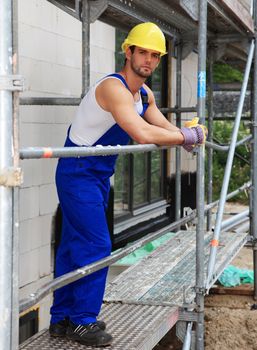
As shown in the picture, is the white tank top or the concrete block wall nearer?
the white tank top

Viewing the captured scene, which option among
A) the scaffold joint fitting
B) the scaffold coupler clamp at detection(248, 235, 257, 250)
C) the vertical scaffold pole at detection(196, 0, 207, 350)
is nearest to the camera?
the vertical scaffold pole at detection(196, 0, 207, 350)

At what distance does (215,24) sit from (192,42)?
0.40m

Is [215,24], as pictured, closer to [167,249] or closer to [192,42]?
[192,42]

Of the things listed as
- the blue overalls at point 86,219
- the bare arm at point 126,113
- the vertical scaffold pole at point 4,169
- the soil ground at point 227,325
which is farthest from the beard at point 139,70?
the soil ground at point 227,325

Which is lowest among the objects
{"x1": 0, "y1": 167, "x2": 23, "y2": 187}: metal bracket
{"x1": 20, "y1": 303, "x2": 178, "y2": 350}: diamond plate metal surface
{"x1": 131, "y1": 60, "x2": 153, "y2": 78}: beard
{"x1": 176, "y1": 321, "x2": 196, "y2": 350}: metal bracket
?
{"x1": 176, "y1": 321, "x2": 196, "y2": 350}: metal bracket

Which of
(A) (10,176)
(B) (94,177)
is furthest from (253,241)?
(A) (10,176)

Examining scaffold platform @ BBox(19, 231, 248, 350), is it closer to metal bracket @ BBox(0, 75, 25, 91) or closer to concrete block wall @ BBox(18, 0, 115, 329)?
concrete block wall @ BBox(18, 0, 115, 329)

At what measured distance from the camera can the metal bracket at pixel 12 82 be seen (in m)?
2.15

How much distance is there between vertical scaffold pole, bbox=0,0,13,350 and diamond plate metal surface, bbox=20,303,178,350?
1347mm

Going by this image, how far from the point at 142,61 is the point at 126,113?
19.0 inches

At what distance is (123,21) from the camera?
564 cm

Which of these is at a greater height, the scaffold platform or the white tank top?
the white tank top

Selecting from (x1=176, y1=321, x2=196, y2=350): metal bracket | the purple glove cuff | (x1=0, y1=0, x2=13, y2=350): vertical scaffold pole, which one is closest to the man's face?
the purple glove cuff

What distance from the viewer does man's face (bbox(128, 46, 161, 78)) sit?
11.8 feet
